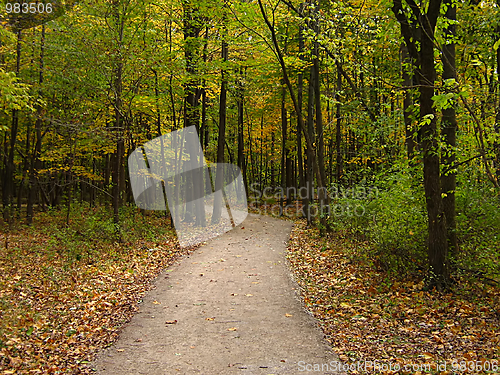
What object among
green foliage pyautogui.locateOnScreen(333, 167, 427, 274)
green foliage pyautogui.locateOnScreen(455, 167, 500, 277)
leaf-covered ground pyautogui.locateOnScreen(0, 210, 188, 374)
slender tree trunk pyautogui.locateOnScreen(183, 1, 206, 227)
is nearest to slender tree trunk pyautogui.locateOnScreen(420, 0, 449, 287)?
green foliage pyautogui.locateOnScreen(455, 167, 500, 277)

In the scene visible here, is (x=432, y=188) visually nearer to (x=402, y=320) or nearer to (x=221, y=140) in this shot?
(x=402, y=320)

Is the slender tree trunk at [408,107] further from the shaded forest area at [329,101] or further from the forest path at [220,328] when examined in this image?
the forest path at [220,328]

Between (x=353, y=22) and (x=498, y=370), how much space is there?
31.0 feet

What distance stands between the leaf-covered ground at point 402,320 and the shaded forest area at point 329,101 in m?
0.28

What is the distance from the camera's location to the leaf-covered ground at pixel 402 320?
4.53m

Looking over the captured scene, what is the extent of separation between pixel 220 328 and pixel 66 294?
412cm

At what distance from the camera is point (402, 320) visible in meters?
5.82

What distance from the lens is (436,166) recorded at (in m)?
6.45

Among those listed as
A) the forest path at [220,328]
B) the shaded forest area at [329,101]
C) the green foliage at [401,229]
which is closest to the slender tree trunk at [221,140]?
the shaded forest area at [329,101]

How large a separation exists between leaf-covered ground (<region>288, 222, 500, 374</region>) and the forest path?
0.49 meters

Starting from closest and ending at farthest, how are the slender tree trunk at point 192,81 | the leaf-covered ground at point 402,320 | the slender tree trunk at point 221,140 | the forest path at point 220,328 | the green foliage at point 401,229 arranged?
1. the leaf-covered ground at point 402,320
2. the forest path at point 220,328
3. the green foliage at point 401,229
4. the slender tree trunk at point 192,81
5. the slender tree trunk at point 221,140

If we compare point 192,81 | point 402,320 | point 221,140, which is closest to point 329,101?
point 402,320

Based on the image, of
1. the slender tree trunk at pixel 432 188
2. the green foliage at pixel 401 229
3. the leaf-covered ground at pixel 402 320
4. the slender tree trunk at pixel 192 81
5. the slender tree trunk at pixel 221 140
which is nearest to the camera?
the leaf-covered ground at pixel 402 320

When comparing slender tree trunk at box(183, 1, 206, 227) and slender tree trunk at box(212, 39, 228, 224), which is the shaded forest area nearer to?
slender tree trunk at box(183, 1, 206, 227)
